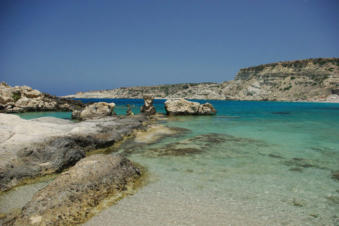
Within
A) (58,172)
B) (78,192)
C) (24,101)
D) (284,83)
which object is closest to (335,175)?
(78,192)

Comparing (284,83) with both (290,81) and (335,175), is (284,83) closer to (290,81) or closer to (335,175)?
(290,81)

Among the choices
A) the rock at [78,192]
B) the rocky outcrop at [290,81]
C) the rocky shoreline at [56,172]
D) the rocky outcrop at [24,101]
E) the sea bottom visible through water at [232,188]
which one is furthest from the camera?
the rocky outcrop at [290,81]

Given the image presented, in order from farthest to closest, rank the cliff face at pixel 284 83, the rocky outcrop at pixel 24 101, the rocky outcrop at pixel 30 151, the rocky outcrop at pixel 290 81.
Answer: the cliff face at pixel 284 83 < the rocky outcrop at pixel 290 81 < the rocky outcrop at pixel 24 101 < the rocky outcrop at pixel 30 151

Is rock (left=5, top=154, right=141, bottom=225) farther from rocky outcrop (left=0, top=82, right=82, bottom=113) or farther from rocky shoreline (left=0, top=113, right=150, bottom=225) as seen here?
rocky outcrop (left=0, top=82, right=82, bottom=113)

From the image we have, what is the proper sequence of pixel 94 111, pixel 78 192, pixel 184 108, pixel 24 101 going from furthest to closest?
pixel 24 101, pixel 184 108, pixel 94 111, pixel 78 192

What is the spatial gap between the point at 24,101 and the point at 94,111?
19.5 meters

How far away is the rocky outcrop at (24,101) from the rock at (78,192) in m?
38.9

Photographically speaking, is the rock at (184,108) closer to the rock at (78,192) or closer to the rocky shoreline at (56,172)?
the rocky shoreline at (56,172)

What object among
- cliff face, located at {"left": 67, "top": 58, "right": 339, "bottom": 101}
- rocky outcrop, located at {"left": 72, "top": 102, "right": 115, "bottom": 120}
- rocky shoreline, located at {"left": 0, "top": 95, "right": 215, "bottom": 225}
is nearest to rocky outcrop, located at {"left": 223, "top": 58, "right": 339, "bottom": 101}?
cliff face, located at {"left": 67, "top": 58, "right": 339, "bottom": 101}

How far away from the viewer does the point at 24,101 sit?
38.6m

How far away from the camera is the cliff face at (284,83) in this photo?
314ft

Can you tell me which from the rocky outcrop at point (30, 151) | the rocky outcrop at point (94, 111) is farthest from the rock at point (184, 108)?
the rocky outcrop at point (30, 151)

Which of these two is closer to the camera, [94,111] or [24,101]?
[94,111]

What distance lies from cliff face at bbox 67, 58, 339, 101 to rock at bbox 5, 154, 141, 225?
109235 mm
